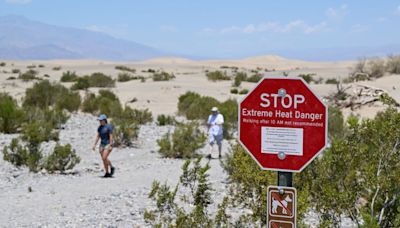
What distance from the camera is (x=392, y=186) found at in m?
5.65

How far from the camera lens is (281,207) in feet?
13.5

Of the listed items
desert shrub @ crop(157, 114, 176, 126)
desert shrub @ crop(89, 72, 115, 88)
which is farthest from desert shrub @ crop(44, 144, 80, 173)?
desert shrub @ crop(89, 72, 115, 88)

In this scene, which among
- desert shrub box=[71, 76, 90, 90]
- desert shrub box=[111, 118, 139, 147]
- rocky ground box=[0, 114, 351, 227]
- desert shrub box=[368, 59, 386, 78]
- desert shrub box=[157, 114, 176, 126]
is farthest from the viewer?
desert shrub box=[368, 59, 386, 78]

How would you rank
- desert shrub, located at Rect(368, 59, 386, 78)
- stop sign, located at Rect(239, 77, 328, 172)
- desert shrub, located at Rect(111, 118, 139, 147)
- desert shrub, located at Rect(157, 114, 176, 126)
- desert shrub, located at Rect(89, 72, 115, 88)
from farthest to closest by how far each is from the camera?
desert shrub, located at Rect(89, 72, 115, 88), desert shrub, located at Rect(368, 59, 386, 78), desert shrub, located at Rect(157, 114, 176, 126), desert shrub, located at Rect(111, 118, 139, 147), stop sign, located at Rect(239, 77, 328, 172)

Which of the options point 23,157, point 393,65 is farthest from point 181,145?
point 393,65

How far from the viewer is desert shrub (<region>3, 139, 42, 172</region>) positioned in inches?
539

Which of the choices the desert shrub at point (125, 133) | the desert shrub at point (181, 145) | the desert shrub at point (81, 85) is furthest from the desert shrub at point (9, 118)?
the desert shrub at point (81, 85)

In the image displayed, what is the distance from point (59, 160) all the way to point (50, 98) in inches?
599

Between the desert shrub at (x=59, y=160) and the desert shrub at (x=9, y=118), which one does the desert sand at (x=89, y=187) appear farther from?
the desert shrub at (x=9, y=118)

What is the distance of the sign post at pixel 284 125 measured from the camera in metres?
3.99

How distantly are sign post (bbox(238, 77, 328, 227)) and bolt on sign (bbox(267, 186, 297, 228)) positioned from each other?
2.8 inches

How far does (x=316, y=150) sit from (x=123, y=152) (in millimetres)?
13921

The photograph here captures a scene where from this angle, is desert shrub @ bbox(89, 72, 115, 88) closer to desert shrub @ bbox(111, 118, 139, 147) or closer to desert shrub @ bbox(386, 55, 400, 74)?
desert shrub @ bbox(386, 55, 400, 74)

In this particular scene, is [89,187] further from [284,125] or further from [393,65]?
[393,65]
